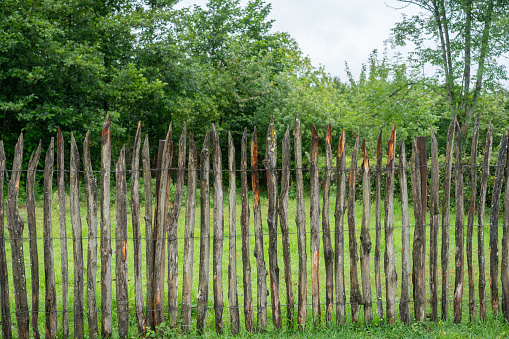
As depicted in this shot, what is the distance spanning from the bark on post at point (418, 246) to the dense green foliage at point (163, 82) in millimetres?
7915

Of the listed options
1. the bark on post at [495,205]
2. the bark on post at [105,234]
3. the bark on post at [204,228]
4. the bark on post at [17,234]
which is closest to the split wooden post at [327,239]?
the bark on post at [204,228]

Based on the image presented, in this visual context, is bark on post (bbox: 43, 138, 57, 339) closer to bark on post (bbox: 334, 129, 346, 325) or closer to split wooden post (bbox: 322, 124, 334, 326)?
split wooden post (bbox: 322, 124, 334, 326)

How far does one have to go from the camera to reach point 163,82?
1719cm

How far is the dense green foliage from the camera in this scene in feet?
40.7

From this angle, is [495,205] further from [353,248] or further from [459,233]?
[353,248]

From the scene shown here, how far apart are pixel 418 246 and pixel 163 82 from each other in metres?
14.8

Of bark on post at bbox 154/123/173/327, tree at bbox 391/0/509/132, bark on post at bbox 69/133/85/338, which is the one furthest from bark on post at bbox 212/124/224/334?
tree at bbox 391/0/509/132

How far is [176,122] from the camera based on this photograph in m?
18.0

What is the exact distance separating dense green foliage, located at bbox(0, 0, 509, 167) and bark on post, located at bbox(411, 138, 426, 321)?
7.91 meters

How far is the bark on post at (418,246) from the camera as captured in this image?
402 centimetres

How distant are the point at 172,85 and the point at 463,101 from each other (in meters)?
11.3

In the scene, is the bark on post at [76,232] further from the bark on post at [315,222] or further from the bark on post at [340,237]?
the bark on post at [340,237]

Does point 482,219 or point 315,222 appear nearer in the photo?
point 315,222

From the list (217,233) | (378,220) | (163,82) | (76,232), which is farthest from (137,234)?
(163,82)
